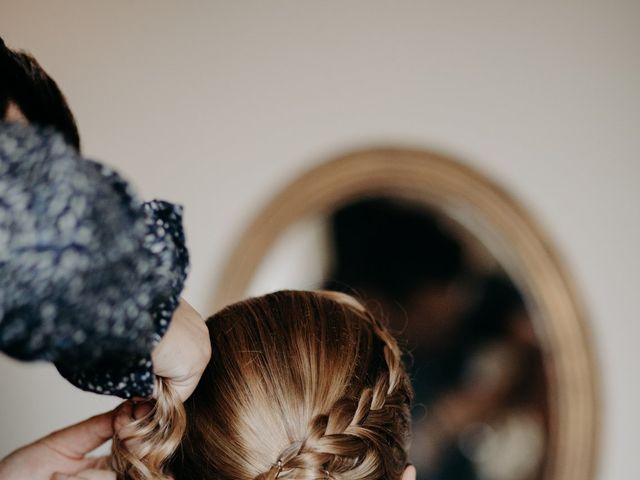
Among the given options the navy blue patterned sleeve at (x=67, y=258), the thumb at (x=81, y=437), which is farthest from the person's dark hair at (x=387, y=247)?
the navy blue patterned sleeve at (x=67, y=258)

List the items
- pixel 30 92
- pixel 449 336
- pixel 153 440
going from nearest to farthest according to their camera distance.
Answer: pixel 153 440 → pixel 30 92 → pixel 449 336

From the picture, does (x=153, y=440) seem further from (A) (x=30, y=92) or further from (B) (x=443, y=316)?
(B) (x=443, y=316)

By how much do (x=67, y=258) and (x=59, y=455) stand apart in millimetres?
572

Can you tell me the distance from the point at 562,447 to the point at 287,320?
91cm

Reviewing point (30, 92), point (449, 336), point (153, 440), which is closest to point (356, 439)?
point (153, 440)

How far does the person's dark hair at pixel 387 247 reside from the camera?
140 cm

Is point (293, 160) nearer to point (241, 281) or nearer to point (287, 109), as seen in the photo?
point (287, 109)

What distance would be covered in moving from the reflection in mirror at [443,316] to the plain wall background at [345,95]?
0.49 ft

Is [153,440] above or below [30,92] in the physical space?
below

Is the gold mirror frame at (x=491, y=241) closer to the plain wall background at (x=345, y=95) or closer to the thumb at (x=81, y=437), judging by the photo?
the plain wall background at (x=345, y=95)

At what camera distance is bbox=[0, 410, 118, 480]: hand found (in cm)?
82

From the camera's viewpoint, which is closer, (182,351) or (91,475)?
(182,351)

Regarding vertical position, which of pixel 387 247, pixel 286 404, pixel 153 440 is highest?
pixel 387 247

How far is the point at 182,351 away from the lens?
1.79 feet
